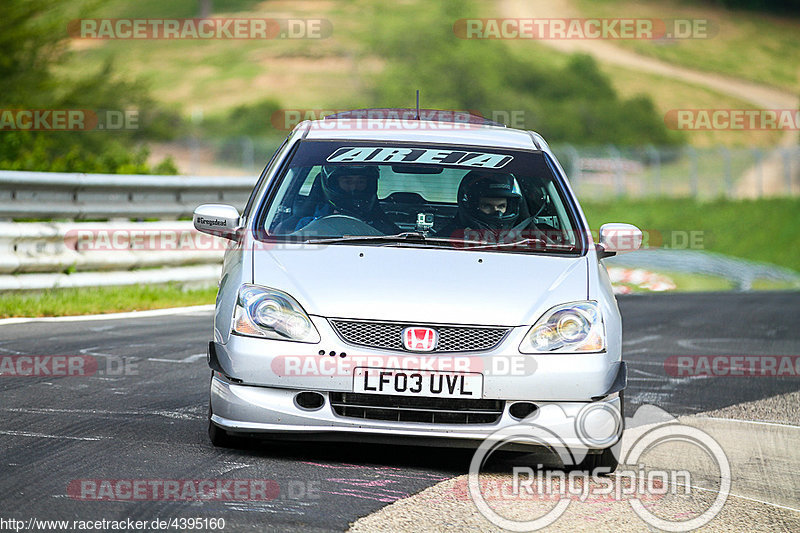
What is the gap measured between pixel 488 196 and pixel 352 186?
777mm

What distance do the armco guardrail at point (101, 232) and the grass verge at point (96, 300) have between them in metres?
0.09

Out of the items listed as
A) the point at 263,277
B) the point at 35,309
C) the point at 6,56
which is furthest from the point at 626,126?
the point at 263,277

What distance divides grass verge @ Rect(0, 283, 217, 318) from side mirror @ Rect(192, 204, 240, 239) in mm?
4505

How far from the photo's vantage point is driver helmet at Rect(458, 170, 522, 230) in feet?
23.2

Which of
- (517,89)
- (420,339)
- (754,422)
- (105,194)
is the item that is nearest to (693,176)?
(105,194)

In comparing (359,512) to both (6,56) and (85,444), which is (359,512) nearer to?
(85,444)

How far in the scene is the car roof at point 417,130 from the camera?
7.29 metres

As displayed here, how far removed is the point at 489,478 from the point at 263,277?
55.3 inches

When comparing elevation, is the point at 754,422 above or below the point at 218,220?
below

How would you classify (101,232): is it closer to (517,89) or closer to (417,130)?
(417,130)

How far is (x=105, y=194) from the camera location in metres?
12.7

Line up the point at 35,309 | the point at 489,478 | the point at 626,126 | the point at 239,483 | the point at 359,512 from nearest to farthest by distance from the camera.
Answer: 1. the point at 359,512
2. the point at 239,483
3. the point at 489,478
4. the point at 35,309
5. the point at 626,126

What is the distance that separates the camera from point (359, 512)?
498 cm

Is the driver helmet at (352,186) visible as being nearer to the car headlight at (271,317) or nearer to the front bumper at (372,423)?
the car headlight at (271,317)
